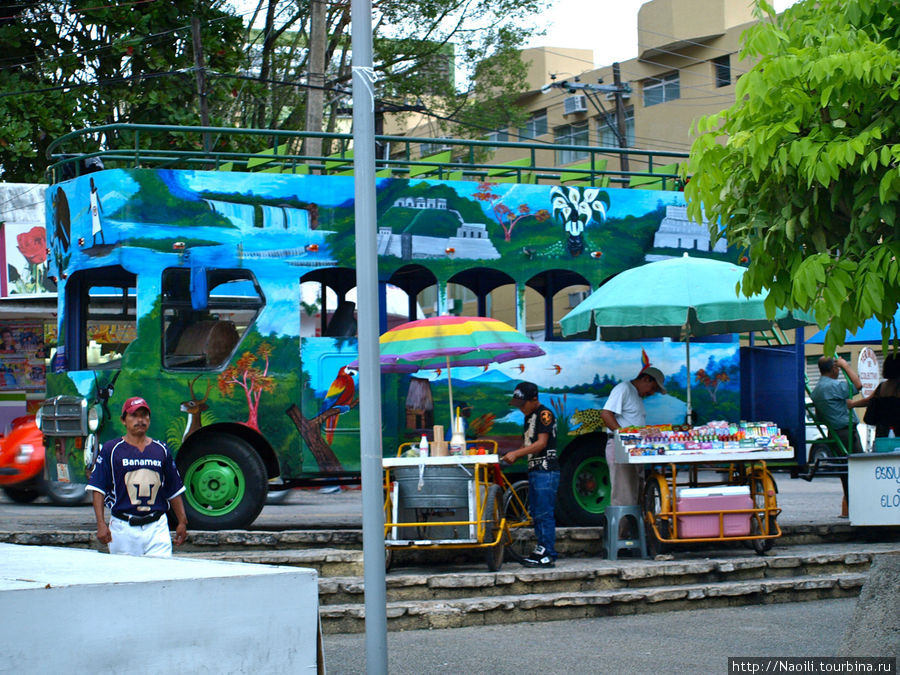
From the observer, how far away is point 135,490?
7793 millimetres

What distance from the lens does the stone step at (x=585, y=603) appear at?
8633 millimetres

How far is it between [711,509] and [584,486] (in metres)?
1.82

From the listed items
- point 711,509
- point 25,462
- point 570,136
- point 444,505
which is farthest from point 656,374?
point 570,136

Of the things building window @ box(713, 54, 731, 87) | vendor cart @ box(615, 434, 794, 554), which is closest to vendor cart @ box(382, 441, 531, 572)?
vendor cart @ box(615, 434, 794, 554)

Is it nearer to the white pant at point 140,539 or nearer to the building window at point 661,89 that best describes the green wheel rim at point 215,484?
the white pant at point 140,539

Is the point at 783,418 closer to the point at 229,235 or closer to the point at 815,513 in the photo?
the point at 815,513

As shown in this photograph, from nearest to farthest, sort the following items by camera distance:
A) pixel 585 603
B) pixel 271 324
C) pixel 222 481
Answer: pixel 585 603 → pixel 222 481 → pixel 271 324

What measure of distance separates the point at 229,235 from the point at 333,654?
4762 mm

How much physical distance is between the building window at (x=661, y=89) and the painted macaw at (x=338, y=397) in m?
28.6

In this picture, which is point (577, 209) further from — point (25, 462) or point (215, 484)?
point (25, 462)

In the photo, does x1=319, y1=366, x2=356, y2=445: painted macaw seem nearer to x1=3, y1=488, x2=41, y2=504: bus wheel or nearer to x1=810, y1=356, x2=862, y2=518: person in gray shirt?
x1=810, y1=356, x2=862, y2=518: person in gray shirt

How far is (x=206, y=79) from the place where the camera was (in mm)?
22484

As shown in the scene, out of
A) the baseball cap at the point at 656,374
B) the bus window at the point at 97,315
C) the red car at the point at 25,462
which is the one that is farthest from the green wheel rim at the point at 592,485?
the red car at the point at 25,462

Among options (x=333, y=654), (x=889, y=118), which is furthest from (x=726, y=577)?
(x=889, y=118)
